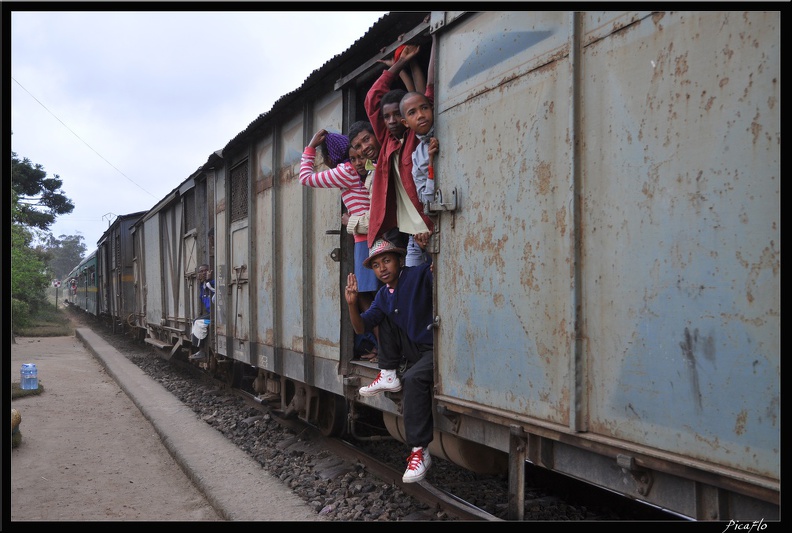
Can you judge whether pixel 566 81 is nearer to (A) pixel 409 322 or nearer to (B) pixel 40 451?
(A) pixel 409 322

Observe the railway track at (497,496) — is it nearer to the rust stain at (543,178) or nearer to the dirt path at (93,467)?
the dirt path at (93,467)

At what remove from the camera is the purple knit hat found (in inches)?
195

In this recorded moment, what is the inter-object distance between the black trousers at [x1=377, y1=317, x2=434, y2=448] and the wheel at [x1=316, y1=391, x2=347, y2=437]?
1945 millimetres

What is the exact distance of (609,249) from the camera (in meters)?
2.67

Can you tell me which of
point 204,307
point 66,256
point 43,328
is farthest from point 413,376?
point 66,256

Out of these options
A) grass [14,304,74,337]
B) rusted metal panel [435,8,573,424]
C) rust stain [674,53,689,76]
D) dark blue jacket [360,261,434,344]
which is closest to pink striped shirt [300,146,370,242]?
dark blue jacket [360,261,434,344]

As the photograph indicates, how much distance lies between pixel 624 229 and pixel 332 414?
13.6ft

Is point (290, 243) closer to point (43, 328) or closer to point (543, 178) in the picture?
point (543, 178)

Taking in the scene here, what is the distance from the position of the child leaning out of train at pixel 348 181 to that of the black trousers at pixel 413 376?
2.21ft

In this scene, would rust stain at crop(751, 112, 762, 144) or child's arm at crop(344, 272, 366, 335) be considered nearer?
rust stain at crop(751, 112, 762, 144)

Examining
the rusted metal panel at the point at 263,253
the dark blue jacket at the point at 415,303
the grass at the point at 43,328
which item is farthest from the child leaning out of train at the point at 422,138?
the grass at the point at 43,328

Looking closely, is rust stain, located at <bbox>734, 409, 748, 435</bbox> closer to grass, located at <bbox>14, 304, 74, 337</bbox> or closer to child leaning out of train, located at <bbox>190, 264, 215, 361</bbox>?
child leaning out of train, located at <bbox>190, 264, 215, 361</bbox>

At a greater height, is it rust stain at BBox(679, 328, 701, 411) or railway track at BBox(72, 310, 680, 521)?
rust stain at BBox(679, 328, 701, 411)

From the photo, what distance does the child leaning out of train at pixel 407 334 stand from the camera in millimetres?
3834
